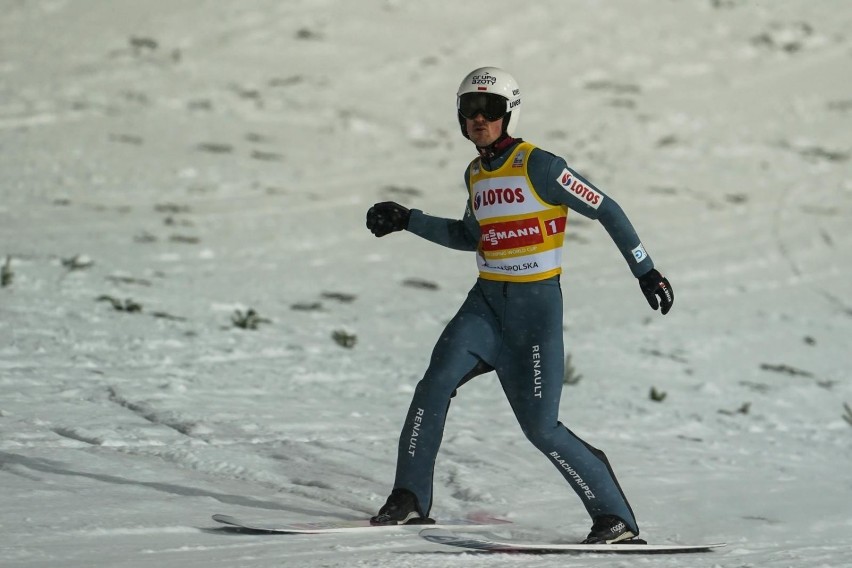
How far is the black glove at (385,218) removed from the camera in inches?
215

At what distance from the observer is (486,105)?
5.25m

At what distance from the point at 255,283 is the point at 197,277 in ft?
1.66

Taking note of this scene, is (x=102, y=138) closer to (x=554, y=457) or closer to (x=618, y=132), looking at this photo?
(x=618, y=132)

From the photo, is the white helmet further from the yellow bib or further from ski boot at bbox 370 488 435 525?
ski boot at bbox 370 488 435 525

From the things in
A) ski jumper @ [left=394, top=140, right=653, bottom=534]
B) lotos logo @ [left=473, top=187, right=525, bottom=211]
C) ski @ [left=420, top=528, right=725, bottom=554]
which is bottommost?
ski @ [left=420, top=528, right=725, bottom=554]

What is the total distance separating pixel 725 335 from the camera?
35.6 ft

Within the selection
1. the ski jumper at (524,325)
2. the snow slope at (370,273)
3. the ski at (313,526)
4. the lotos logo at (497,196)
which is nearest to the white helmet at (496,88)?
the ski jumper at (524,325)

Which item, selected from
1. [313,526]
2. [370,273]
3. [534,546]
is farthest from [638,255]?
[370,273]

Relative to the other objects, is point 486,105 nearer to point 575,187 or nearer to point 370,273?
point 575,187

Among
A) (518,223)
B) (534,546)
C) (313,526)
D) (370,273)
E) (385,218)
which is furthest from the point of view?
(370,273)

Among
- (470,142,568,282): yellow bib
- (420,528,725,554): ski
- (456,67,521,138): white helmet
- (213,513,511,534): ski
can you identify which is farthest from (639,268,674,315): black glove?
(213,513,511,534): ski

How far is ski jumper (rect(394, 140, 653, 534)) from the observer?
5.15 metres

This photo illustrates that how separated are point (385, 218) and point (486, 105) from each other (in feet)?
2.20

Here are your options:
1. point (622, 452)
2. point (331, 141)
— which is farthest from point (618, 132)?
point (622, 452)
